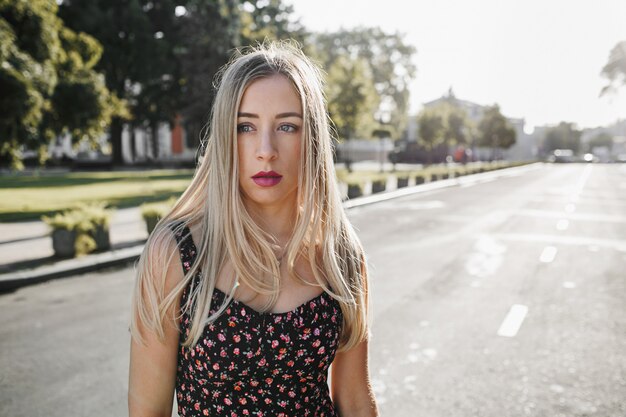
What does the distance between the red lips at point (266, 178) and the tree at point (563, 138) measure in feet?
413

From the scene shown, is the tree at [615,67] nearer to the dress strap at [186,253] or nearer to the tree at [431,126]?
the tree at [431,126]

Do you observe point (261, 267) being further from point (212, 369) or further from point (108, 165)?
point (108, 165)

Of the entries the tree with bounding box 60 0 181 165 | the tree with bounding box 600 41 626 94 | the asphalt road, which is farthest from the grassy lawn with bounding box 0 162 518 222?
the tree with bounding box 600 41 626 94

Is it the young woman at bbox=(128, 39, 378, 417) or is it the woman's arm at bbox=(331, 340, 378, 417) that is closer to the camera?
the young woman at bbox=(128, 39, 378, 417)

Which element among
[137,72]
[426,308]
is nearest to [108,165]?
[137,72]

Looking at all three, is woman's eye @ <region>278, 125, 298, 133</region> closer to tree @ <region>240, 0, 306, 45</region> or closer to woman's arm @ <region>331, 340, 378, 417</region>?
woman's arm @ <region>331, 340, 378, 417</region>

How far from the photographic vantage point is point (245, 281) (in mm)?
1821

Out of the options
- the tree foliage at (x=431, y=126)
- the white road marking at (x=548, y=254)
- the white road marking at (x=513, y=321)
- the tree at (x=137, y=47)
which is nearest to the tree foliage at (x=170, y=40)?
the tree at (x=137, y=47)

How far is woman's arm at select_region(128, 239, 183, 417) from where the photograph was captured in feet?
5.75

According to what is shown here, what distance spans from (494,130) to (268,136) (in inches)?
2783

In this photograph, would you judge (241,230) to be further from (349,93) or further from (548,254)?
(349,93)

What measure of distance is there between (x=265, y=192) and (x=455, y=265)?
27.4 feet

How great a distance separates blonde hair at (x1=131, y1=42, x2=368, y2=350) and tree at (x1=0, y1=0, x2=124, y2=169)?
42.4 ft

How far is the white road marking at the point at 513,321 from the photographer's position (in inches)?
238
